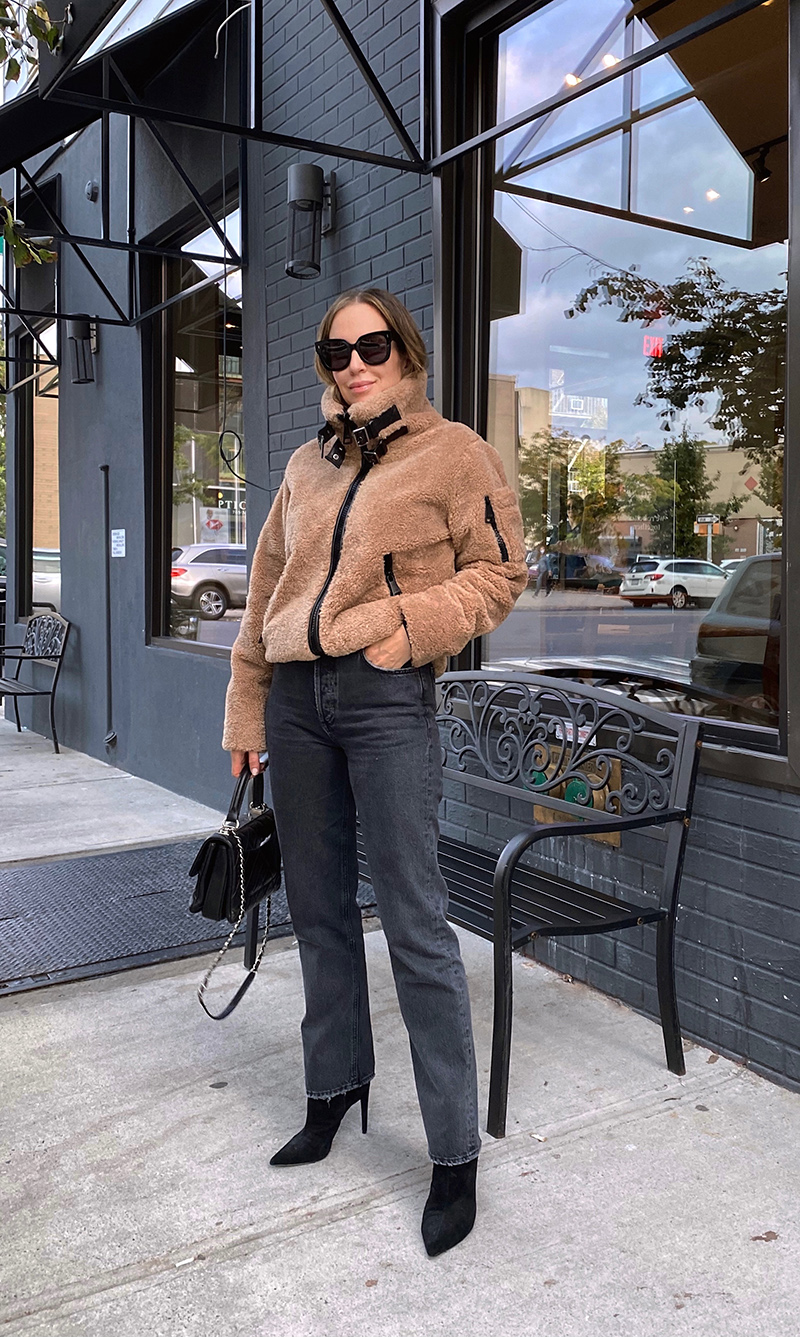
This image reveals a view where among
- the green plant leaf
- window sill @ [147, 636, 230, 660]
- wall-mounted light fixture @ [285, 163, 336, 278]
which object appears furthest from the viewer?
window sill @ [147, 636, 230, 660]

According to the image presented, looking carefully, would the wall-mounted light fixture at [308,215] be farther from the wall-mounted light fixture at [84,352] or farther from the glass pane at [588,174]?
the wall-mounted light fixture at [84,352]

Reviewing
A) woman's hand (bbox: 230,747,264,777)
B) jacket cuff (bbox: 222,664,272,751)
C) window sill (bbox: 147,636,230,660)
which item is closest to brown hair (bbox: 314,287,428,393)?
jacket cuff (bbox: 222,664,272,751)

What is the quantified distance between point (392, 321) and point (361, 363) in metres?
0.11

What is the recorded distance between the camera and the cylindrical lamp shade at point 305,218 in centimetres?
452

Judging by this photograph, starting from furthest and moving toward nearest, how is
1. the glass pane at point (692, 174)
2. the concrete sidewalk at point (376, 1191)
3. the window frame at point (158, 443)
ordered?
the window frame at point (158, 443) → the glass pane at point (692, 174) → the concrete sidewalk at point (376, 1191)

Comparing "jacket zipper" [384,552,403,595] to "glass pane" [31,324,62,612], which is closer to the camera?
"jacket zipper" [384,552,403,595]

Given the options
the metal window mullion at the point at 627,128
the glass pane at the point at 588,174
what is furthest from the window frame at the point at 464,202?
the metal window mullion at the point at 627,128

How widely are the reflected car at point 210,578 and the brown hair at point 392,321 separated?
354 cm

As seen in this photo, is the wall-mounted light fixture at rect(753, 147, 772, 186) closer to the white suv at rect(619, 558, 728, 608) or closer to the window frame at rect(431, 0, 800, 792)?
the white suv at rect(619, 558, 728, 608)

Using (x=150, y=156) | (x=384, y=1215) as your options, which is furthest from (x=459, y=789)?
(x=150, y=156)

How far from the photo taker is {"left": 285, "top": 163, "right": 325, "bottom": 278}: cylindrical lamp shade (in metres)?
4.52

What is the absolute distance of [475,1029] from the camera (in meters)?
3.09

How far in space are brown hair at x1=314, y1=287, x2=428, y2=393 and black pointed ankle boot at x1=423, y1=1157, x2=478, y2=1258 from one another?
1.62 meters

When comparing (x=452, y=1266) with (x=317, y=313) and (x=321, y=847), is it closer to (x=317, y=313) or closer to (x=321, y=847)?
Result: (x=321, y=847)
